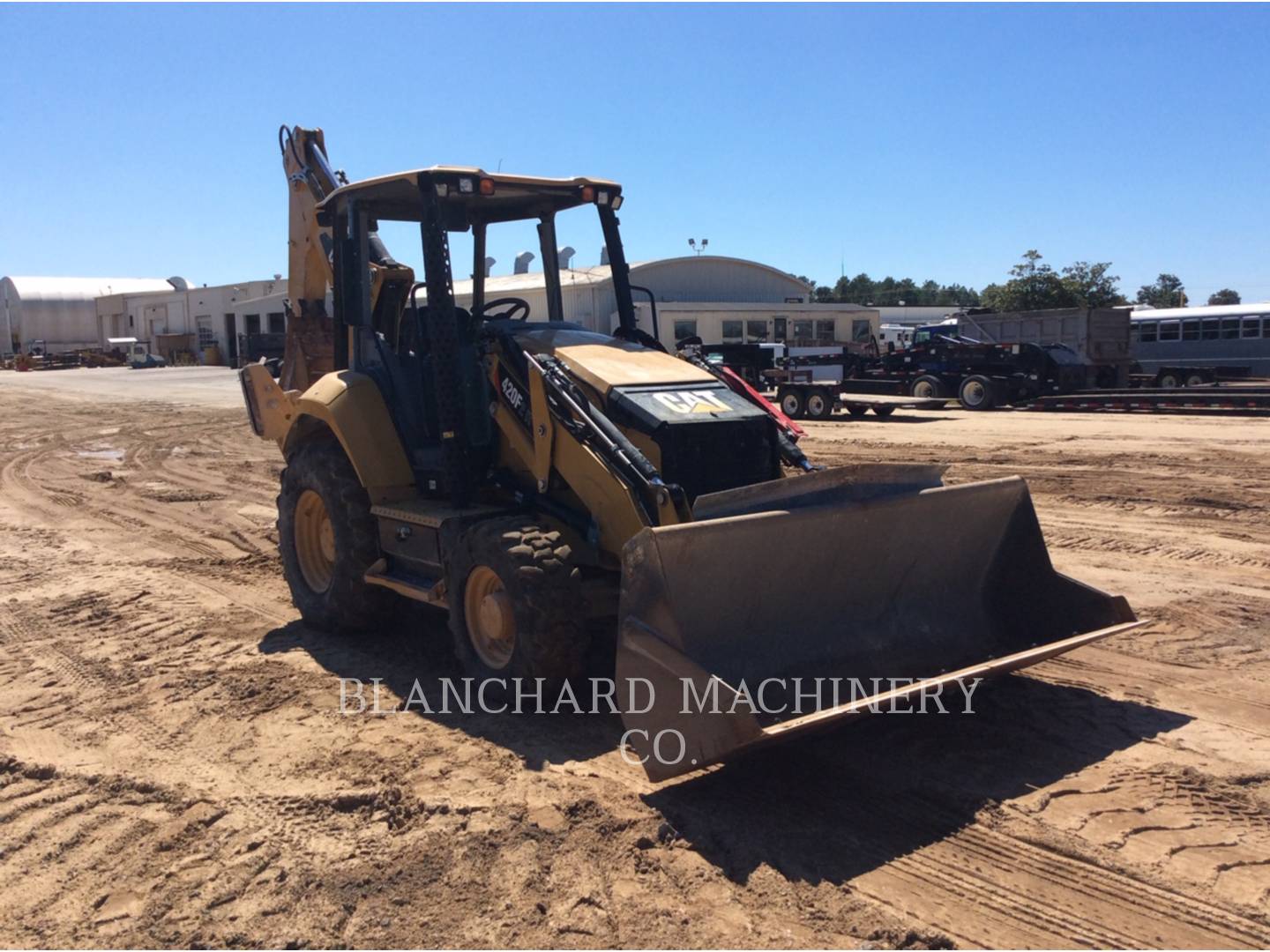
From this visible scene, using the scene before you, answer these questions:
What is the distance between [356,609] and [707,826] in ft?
10.6

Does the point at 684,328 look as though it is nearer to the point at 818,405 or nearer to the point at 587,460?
the point at 818,405

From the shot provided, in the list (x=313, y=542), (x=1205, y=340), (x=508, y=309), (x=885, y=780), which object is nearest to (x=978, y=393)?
(x=1205, y=340)

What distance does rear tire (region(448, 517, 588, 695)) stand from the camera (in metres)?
5.07

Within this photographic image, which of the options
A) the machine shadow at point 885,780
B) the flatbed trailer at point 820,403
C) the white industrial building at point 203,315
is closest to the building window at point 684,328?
the flatbed trailer at point 820,403

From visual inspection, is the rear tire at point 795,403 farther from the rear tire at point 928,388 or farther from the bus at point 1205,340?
the bus at point 1205,340

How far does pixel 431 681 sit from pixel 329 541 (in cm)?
159

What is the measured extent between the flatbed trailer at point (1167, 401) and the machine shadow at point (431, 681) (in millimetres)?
19238

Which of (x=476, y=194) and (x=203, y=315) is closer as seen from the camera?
(x=476, y=194)

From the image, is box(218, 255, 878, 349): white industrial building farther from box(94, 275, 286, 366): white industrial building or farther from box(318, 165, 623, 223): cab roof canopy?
box(318, 165, 623, 223): cab roof canopy

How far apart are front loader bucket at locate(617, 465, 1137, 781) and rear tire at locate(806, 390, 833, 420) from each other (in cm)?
1745

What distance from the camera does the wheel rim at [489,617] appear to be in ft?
17.7

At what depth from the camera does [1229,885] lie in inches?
145

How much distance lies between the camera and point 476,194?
20.2 ft

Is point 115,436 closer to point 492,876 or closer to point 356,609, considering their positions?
point 356,609
